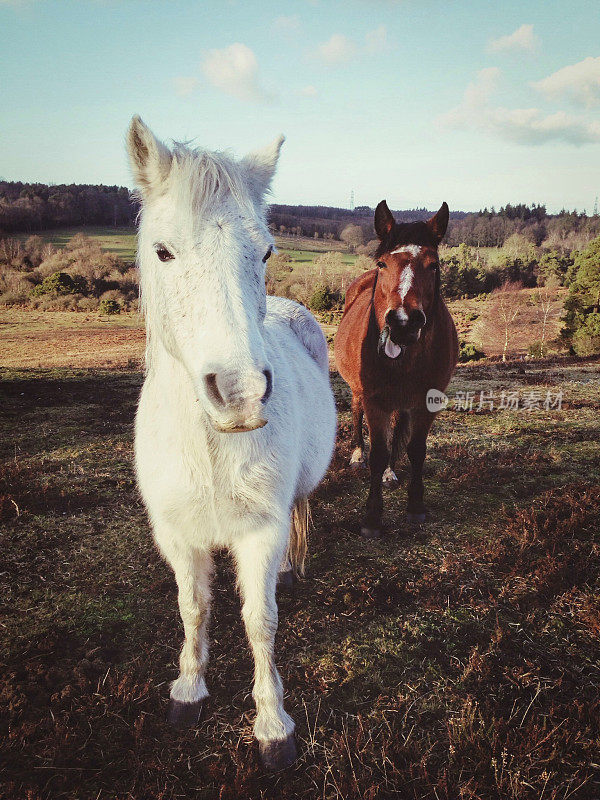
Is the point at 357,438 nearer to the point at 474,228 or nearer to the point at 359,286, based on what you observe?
the point at 359,286

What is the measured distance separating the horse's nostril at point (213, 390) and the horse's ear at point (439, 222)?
334 cm

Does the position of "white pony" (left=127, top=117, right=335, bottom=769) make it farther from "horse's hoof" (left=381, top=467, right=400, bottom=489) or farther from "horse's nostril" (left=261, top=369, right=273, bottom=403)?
"horse's hoof" (left=381, top=467, right=400, bottom=489)

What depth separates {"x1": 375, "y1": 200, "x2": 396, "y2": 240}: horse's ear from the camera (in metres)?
4.09

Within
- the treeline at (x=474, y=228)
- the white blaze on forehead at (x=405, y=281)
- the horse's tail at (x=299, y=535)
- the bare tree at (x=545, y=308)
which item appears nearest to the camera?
the horse's tail at (x=299, y=535)

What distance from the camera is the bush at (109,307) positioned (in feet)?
95.8

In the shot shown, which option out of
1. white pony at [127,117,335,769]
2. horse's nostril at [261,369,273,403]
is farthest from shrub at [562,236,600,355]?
horse's nostril at [261,369,273,403]

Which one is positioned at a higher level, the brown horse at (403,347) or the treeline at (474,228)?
the treeline at (474,228)

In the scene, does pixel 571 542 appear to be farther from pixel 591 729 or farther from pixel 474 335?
pixel 474 335

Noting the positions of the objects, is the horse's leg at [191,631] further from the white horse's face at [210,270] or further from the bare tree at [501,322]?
the bare tree at [501,322]

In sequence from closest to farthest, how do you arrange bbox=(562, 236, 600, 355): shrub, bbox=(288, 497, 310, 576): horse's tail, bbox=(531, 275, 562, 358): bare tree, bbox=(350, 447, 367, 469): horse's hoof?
bbox=(288, 497, 310, 576): horse's tail < bbox=(350, 447, 367, 469): horse's hoof < bbox=(562, 236, 600, 355): shrub < bbox=(531, 275, 562, 358): bare tree

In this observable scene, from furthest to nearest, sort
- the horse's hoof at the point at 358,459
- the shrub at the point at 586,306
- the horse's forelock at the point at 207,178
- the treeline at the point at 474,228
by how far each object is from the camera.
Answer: the treeline at the point at 474,228 < the shrub at the point at 586,306 < the horse's hoof at the point at 358,459 < the horse's forelock at the point at 207,178

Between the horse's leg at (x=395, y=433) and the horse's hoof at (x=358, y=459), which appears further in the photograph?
the horse's hoof at (x=358, y=459)

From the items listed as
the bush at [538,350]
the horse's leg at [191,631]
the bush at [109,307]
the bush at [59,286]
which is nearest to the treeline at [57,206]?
the bush at [59,286]

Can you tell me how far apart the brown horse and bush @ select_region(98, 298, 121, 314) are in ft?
92.4
